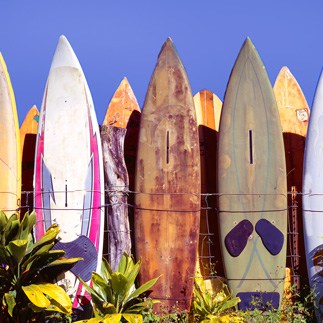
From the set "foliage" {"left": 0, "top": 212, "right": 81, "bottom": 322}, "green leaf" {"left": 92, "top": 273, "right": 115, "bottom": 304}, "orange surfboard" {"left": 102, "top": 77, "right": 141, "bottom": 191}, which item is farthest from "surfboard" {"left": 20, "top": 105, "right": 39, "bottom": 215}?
"green leaf" {"left": 92, "top": 273, "right": 115, "bottom": 304}

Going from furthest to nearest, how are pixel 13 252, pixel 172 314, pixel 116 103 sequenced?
pixel 116 103 → pixel 172 314 → pixel 13 252

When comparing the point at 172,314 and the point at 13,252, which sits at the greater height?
the point at 13,252

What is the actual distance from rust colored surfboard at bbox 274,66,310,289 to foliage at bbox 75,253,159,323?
82.8 inches

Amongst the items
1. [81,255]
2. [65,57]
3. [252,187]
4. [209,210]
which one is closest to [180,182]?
[209,210]

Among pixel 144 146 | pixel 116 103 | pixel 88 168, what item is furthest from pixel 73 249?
pixel 116 103

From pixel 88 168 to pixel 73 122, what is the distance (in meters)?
0.57

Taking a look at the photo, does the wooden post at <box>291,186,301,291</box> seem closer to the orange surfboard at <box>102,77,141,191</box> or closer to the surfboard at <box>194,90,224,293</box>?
the surfboard at <box>194,90,224,293</box>

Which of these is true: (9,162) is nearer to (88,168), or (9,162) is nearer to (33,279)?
(88,168)

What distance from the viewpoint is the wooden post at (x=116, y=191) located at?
314 inches

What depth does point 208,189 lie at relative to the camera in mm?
8609

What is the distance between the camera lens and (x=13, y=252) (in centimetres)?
655

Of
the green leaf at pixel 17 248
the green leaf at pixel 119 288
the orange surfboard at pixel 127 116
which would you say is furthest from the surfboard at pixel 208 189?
the green leaf at pixel 17 248

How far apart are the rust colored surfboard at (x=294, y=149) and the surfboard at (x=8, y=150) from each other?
120 inches

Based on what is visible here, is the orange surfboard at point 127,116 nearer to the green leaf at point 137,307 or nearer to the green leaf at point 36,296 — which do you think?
the green leaf at point 137,307
